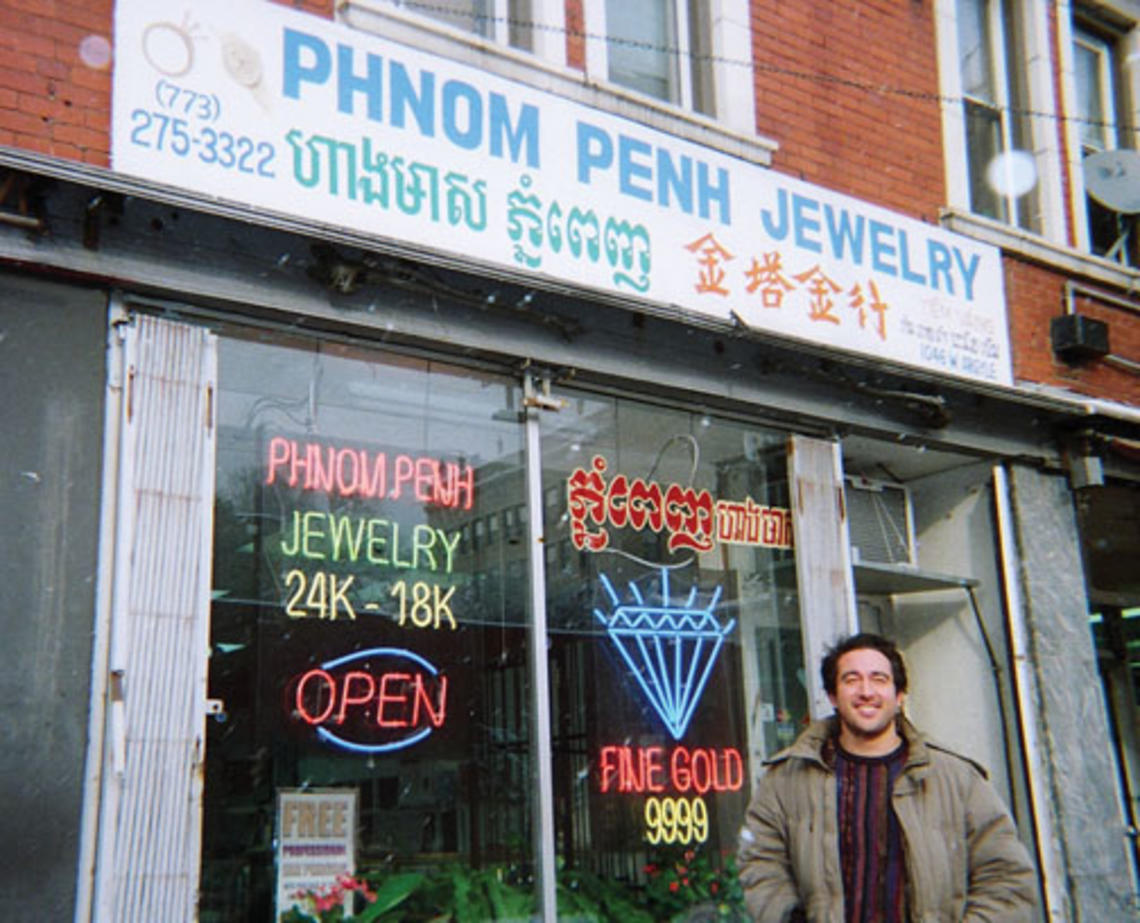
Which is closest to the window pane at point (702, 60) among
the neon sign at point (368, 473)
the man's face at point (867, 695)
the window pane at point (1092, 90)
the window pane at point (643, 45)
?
the window pane at point (643, 45)

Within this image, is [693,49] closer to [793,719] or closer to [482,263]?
[482,263]

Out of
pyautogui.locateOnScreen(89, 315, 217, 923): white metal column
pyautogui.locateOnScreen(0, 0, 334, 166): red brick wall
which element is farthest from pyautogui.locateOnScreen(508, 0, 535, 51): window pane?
pyautogui.locateOnScreen(89, 315, 217, 923): white metal column

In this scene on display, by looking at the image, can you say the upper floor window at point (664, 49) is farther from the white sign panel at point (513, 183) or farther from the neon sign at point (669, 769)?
the neon sign at point (669, 769)

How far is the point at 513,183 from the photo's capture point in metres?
6.64

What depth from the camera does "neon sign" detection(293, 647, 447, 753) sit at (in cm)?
577

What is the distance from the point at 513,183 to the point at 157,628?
8.86 ft

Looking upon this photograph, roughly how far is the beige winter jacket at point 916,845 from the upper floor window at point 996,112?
245 inches

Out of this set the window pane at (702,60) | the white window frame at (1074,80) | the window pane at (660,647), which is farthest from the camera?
the white window frame at (1074,80)

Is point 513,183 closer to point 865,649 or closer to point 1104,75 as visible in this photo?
point 865,649

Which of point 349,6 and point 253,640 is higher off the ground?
point 349,6

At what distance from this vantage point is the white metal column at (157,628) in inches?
199

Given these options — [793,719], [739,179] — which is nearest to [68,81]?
[739,179]

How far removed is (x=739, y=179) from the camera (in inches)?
301

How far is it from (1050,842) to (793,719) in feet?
6.52
